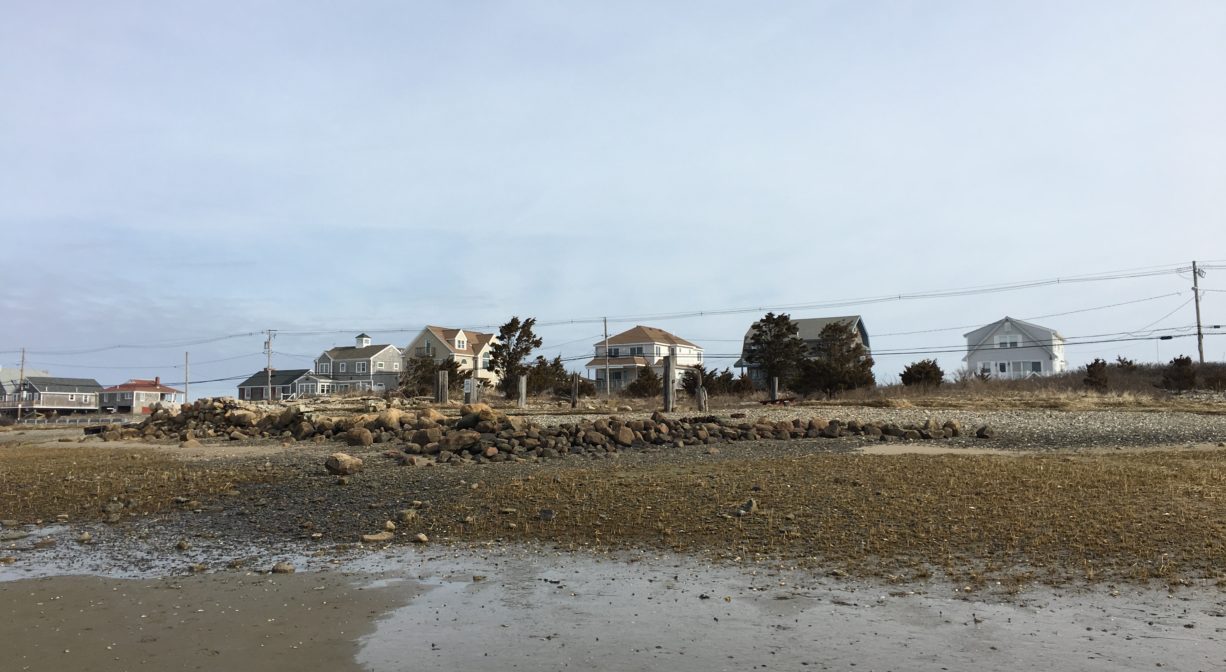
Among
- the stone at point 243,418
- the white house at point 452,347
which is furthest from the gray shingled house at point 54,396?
the stone at point 243,418

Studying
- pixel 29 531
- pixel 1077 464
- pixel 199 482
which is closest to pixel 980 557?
pixel 1077 464

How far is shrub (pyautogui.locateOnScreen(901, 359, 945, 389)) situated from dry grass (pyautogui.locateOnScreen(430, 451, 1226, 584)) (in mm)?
31055

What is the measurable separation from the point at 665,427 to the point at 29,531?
446 inches

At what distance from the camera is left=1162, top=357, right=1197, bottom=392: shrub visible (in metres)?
39.9

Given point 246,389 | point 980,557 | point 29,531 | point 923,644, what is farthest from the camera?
point 246,389

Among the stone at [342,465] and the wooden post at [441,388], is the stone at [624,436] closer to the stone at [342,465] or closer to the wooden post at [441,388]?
the stone at [342,465]

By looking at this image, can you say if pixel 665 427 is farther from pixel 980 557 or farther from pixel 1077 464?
pixel 980 557

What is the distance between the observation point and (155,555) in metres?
8.77

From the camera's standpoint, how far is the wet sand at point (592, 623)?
5.20 meters

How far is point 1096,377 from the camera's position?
40.4m

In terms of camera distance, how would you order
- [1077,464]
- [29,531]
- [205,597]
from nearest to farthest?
[205,597]
[29,531]
[1077,464]

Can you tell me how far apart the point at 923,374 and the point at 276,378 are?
6751 centimetres

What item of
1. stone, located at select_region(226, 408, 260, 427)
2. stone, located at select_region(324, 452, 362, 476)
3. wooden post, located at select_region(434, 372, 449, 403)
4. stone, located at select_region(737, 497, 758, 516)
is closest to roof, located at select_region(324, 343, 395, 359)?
wooden post, located at select_region(434, 372, 449, 403)

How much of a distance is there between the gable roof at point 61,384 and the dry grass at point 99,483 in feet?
278
